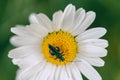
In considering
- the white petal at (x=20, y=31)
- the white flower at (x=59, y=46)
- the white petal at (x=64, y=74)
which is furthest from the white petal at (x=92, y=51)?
the white petal at (x=20, y=31)

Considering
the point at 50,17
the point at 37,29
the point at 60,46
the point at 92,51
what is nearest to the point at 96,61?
the point at 92,51

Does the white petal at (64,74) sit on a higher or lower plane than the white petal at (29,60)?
lower

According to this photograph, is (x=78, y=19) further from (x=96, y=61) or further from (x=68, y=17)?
(x=96, y=61)

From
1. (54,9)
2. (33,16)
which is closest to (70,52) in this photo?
(33,16)

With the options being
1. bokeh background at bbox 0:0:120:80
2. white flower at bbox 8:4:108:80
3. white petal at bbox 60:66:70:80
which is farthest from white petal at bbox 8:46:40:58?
bokeh background at bbox 0:0:120:80

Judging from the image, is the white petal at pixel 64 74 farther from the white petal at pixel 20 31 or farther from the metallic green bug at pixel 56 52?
the white petal at pixel 20 31

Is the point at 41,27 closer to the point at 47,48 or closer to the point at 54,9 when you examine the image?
the point at 47,48
